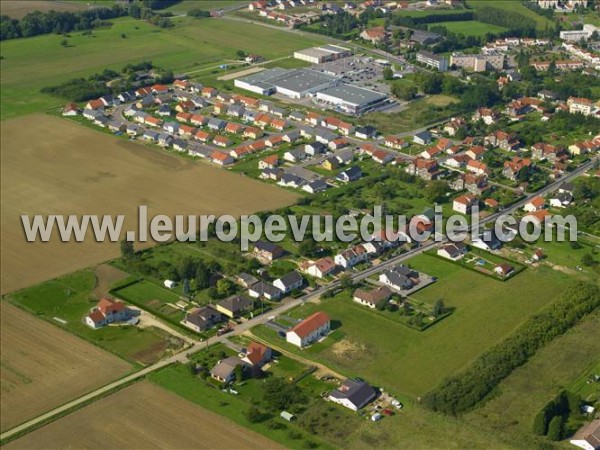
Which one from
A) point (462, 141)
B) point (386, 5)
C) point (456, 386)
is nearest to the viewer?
point (456, 386)

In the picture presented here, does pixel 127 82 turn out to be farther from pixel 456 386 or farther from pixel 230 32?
pixel 456 386

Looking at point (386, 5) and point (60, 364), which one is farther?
point (386, 5)

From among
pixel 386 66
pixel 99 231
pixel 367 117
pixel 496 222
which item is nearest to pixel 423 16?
pixel 386 66

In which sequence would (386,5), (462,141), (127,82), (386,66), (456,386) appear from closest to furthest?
(456,386) < (462,141) < (127,82) < (386,66) < (386,5)

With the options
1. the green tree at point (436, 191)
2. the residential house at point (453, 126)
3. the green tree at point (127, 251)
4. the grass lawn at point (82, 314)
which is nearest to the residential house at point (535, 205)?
the green tree at point (436, 191)

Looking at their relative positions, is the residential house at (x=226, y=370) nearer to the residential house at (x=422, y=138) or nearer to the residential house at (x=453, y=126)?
the residential house at (x=422, y=138)

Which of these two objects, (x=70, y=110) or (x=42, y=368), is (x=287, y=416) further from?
(x=70, y=110)
